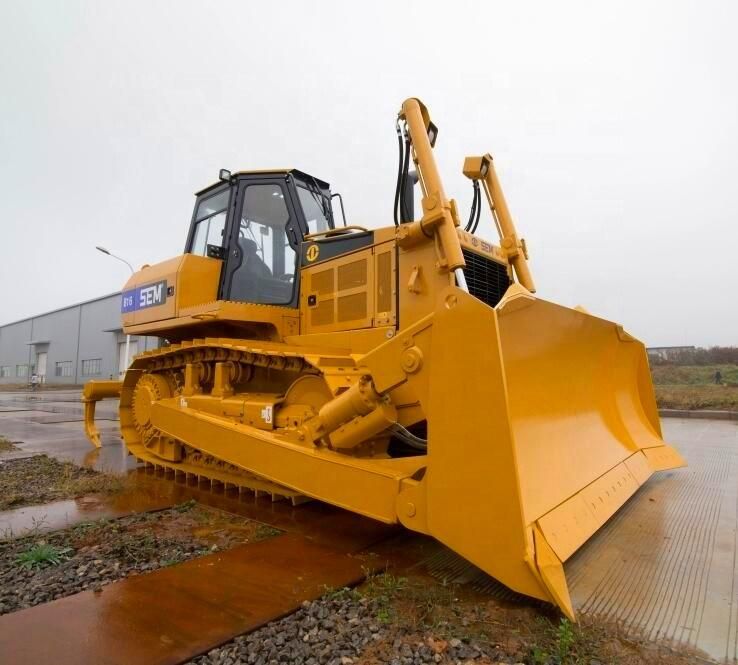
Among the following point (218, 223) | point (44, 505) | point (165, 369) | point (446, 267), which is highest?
point (218, 223)

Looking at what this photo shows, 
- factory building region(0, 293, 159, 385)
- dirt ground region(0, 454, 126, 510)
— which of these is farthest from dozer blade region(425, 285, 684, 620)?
factory building region(0, 293, 159, 385)

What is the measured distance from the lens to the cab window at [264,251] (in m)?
5.17

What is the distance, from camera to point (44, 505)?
14.9 feet

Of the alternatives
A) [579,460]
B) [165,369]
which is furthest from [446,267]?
[165,369]

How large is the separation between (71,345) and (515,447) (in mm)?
50805

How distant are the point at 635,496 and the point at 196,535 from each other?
13.0ft

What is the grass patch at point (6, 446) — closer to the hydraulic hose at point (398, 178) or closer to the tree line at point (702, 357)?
the hydraulic hose at point (398, 178)

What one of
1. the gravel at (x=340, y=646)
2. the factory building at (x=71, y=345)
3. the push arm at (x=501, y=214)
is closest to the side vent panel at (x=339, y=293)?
the push arm at (x=501, y=214)

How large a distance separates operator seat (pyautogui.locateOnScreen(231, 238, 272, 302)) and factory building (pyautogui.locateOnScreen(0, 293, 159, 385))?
90.5ft

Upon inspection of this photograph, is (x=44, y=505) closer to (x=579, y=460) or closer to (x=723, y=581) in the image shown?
(x=579, y=460)

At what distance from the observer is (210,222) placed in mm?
5793

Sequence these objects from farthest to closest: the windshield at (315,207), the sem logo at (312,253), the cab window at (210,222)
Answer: the cab window at (210,222) < the windshield at (315,207) < the sem logo at (312,253)

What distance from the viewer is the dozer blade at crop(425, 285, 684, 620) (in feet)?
7.45

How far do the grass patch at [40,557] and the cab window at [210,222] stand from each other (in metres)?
3.45
